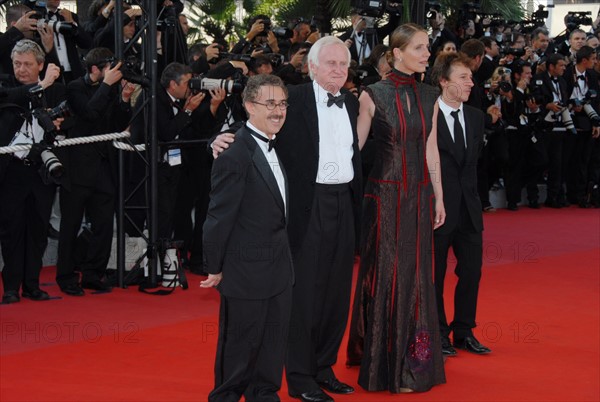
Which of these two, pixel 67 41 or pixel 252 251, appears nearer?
pixel 252 251

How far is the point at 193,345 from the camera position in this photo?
5789mm

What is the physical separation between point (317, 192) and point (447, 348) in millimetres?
1477

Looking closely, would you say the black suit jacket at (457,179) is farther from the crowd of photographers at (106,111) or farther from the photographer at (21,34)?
the photographer at (21,34)

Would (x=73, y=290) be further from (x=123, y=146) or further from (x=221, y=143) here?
(x=221, y=143)

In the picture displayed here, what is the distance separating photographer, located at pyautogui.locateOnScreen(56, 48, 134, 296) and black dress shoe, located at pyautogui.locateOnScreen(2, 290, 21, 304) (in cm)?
41

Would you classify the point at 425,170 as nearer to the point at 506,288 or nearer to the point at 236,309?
the point at 236,309

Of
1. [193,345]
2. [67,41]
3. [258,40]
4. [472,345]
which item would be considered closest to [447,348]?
[472,345]

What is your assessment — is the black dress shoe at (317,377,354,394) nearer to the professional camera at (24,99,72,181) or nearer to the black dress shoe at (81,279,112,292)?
the professional camera at (24,99,72,181)

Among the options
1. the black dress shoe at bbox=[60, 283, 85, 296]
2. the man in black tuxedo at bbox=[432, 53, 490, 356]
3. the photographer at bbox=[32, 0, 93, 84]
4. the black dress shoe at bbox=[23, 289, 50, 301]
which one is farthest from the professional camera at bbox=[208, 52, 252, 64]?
the man in black tuxedo at bbox=[432, 53, 490, 356]

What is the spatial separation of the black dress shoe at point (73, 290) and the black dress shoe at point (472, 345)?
2.80m

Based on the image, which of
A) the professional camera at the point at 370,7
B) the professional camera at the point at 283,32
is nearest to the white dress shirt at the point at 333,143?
the professional camera at the point at 370,7

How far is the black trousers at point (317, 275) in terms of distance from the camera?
4715mm

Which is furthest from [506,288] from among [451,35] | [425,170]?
[451,35]

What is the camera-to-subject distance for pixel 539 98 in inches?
472
